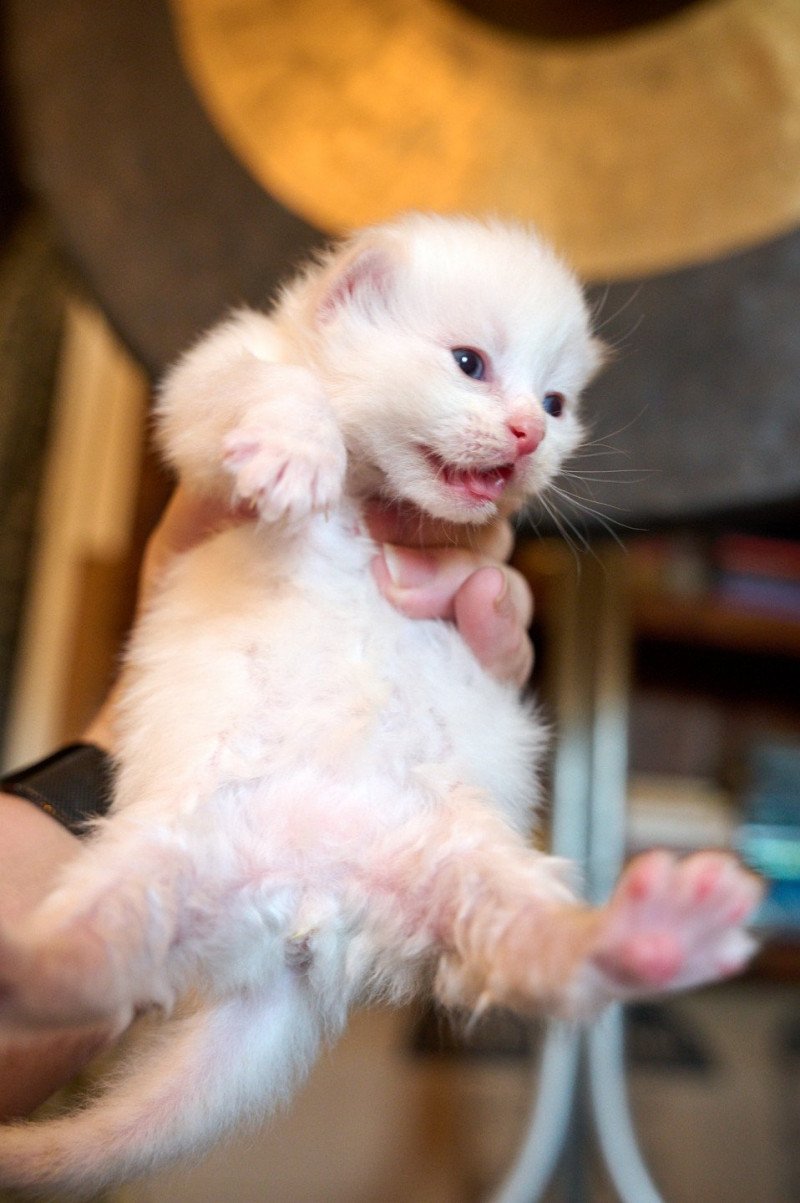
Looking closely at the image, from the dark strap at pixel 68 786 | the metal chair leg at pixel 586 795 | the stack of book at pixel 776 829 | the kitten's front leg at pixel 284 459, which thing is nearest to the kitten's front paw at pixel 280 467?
the kitten's front leg at pixel 284 459

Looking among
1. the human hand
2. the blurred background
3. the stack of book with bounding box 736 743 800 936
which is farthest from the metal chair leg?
Result: the human hand

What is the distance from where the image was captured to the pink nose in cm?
56

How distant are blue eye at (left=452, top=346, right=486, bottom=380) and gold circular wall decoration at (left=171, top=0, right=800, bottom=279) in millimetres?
508

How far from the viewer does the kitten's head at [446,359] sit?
1.87 feet

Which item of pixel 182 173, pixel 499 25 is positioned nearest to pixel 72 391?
pixel 182 173

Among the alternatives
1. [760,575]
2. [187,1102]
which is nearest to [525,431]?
[187,1102]

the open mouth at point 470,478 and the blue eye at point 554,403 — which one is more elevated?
the blue eye at point 554,403

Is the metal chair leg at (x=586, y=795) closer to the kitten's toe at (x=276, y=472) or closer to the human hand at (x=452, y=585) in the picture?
the human hand at (x=452, y=585)

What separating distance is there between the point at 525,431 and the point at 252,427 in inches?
6.6

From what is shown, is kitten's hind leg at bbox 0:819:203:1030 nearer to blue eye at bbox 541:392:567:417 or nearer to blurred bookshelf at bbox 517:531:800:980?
blue eye at bbox 541:392:567:417

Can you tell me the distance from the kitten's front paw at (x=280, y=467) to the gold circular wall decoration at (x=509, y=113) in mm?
641

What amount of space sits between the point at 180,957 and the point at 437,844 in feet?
0.45

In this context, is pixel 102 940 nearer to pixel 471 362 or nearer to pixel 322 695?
pixel 322 695

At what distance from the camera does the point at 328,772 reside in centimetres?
52
